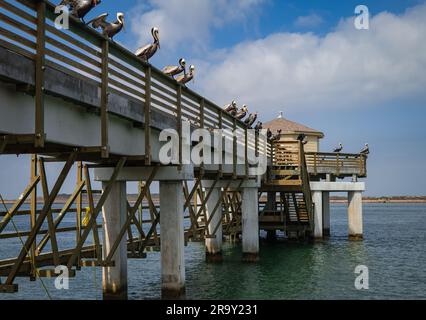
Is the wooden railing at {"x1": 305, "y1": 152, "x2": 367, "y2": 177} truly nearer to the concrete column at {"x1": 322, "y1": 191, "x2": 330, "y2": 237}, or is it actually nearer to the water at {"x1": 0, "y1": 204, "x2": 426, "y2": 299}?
the concrete column at {"x1": 322, "y1": 191, "x2": 330, "y2": 237}

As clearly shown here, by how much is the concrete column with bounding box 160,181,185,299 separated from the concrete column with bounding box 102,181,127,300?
115cm

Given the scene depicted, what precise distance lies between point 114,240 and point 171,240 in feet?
5.11

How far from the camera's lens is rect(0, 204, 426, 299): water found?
61.6 ft

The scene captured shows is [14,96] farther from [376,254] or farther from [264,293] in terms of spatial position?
[376,254]

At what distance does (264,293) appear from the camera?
18547 mm

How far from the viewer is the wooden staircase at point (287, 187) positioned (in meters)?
30.1

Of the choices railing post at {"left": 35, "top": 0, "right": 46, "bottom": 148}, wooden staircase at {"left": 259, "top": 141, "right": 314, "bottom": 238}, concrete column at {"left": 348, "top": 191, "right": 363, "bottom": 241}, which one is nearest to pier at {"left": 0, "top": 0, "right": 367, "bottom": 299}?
railing post at {"left": 35, "top": 0, "right": 46, "bottom": 148}

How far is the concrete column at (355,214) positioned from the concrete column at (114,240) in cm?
2399

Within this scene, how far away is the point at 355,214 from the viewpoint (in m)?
36.9

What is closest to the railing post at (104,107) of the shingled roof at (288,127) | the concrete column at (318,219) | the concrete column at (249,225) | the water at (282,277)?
the water at (282,277)

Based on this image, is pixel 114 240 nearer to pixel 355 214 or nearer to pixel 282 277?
pixel 282 277

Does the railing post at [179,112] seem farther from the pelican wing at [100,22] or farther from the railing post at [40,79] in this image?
the railing post at [40,79]
